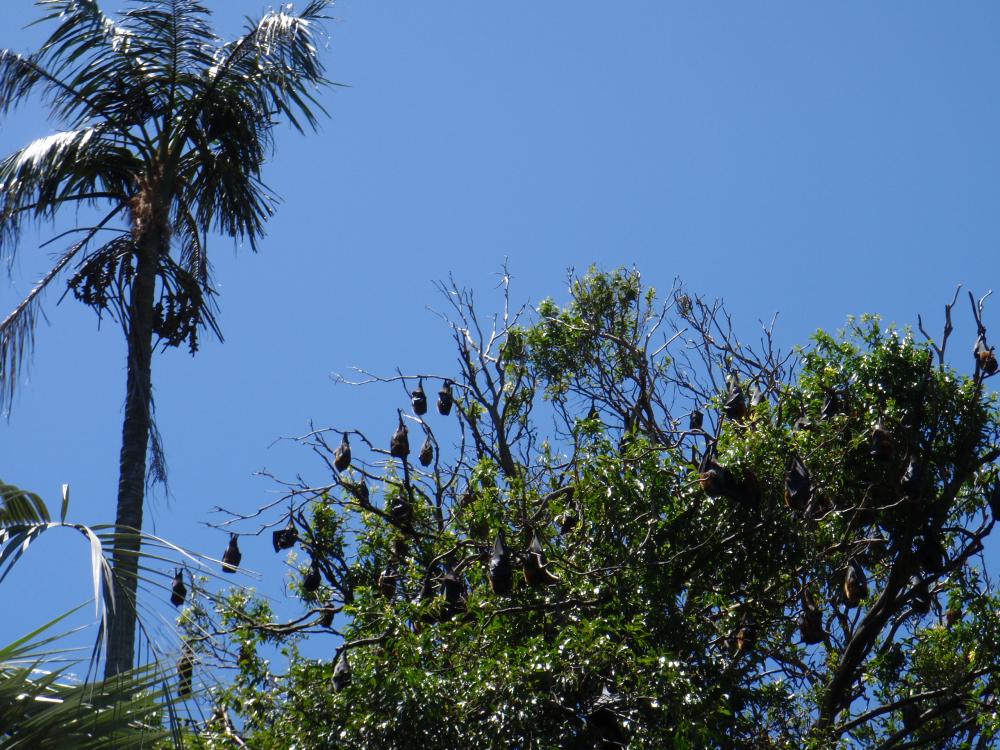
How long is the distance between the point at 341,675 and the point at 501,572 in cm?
114

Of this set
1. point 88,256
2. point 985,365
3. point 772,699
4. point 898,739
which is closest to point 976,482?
point 985,365

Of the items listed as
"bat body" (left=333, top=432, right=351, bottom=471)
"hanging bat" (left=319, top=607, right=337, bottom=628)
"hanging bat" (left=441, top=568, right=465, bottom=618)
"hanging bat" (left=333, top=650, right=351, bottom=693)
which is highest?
"bat body" (left=333, top=432, right=351, bottom=471)

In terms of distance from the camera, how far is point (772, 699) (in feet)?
25.5

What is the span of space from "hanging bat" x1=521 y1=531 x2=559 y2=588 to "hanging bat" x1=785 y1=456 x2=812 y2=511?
1534 millimetres

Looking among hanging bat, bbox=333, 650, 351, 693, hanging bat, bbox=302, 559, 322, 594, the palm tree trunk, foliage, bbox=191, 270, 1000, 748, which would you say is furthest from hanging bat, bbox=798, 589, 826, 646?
the palm tree trunk

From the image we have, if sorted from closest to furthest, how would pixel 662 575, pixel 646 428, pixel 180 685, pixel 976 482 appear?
pixel 180 685 → pixel 662 575 → pixel 976 482 → pixel 646 428

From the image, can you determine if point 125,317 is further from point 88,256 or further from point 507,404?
point 507,404

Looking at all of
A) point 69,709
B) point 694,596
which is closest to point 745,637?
point 694,596

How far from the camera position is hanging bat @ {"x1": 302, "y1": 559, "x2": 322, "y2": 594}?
10297mm

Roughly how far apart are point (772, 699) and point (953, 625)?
8.78 feet

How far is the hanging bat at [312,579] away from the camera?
10.3 m

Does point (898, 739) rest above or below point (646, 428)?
below

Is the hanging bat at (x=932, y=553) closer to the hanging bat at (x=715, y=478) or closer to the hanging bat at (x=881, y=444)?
the hanging bat at (x=881, y=444)

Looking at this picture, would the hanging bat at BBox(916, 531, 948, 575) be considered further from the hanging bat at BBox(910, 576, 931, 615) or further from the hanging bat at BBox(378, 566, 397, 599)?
the hanging bat at BBox(378, 566, 397, 599)
